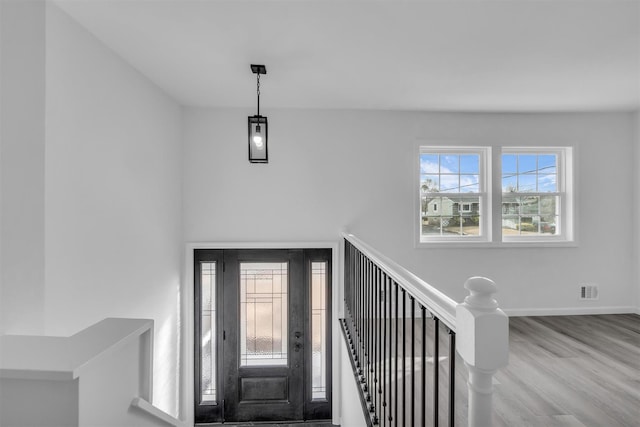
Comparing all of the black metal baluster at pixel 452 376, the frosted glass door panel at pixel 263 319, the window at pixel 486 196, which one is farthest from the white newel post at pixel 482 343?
the window at pixel 486 196

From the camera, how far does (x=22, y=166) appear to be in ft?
5.63

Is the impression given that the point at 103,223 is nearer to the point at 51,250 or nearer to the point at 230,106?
the point at 51,250

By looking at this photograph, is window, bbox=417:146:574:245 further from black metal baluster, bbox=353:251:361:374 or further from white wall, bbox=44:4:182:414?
white wall, bbox=44:4:182:414

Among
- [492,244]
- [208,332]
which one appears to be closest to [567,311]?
[492,244]

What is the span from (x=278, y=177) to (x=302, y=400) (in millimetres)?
2592

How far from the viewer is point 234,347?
156 inches

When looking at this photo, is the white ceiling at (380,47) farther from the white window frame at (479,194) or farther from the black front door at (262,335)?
the black front door at (262,335)

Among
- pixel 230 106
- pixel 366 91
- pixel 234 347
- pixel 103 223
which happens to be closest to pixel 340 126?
pixel 366 91

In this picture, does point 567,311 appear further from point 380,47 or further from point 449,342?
point 449,342

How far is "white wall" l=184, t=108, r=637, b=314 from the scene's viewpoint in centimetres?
393

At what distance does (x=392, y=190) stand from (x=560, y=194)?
82.3 inches

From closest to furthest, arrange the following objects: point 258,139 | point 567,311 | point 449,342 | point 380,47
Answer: point 449,342 → point 380,47 → point 258,139 → point 567,311

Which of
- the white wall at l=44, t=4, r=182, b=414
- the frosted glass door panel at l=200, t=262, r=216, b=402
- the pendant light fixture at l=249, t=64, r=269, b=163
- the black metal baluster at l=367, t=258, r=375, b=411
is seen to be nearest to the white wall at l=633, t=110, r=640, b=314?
the black metal baluster at l=367, t=258, r=375, b=411

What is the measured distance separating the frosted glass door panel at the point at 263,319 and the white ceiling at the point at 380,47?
1978mm
